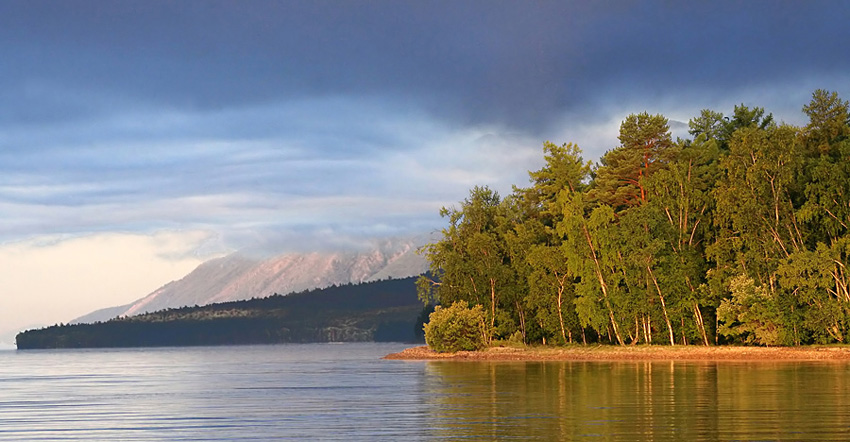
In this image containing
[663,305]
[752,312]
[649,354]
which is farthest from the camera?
[663,305]

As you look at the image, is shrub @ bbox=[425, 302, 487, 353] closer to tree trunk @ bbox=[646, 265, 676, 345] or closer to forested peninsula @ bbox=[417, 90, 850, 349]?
forested peninsula @ bbox=[417, 90, 850, 349]

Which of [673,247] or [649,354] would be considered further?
[673,247]

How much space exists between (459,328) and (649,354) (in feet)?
65.2

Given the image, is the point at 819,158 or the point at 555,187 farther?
the point at 555,187

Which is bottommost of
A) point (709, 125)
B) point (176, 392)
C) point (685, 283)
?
point (176, 392)

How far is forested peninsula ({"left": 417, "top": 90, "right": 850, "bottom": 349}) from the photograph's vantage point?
78438 mm

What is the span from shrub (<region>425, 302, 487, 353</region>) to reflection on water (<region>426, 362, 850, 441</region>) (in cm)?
4081

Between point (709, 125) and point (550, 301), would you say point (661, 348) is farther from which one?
point (709, 125)

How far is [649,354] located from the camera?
81.5 metres

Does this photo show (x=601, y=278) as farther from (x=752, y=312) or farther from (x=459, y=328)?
(x=459, y=328)

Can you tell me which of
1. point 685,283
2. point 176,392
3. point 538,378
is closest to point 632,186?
point 685,283

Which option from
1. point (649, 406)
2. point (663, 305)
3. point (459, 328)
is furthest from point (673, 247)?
point (649, 406)

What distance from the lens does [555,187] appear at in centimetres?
10375

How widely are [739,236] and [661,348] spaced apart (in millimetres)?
10902
